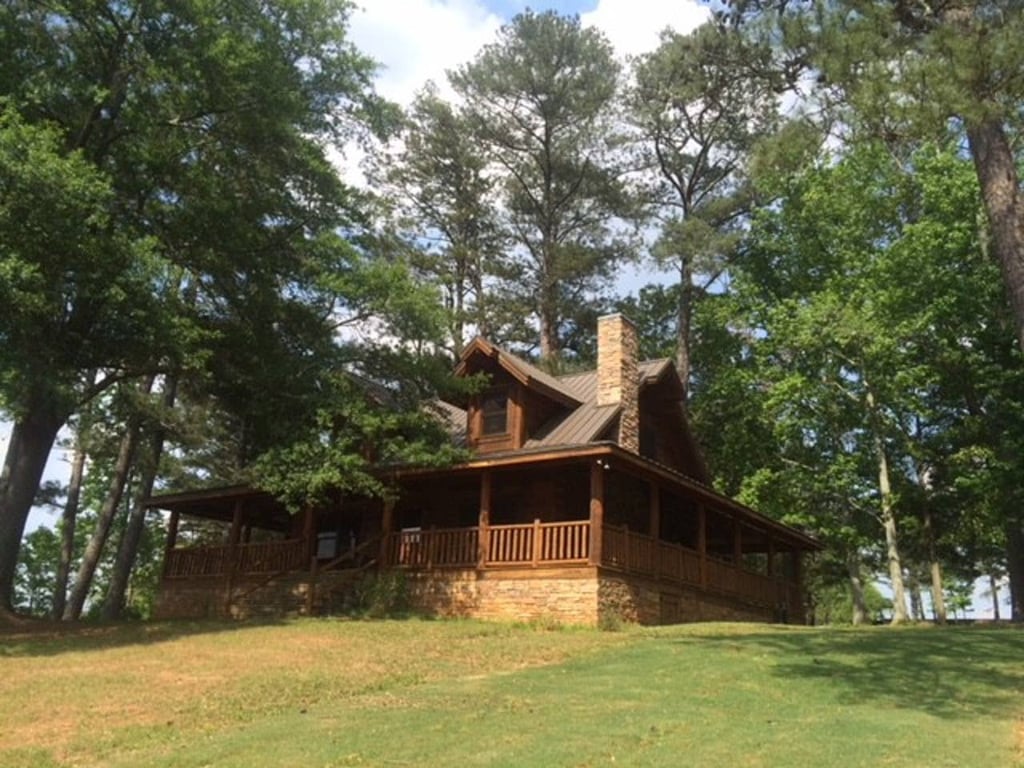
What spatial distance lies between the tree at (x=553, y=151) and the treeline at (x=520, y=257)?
0.13 meters

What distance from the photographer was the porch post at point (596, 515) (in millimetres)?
17125

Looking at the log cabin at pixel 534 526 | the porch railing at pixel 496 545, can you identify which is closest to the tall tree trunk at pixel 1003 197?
the log cabin at pixel 534 526

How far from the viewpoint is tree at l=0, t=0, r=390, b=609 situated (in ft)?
51.8

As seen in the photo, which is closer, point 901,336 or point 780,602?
point 780,602

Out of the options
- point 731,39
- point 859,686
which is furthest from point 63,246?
point 859,686

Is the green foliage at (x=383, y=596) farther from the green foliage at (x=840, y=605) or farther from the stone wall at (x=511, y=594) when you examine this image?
the green foliage at (x=840, y=605)

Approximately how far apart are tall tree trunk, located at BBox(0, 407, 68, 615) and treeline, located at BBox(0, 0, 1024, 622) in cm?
7

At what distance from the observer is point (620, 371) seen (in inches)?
843

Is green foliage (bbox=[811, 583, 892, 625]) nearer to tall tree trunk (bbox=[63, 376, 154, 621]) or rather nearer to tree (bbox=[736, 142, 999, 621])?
tree (bbox=[736, 142, 999, 621])

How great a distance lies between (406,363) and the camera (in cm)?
2066

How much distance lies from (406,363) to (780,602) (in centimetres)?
1189

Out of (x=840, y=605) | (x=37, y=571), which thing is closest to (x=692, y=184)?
(x=37, y=571)

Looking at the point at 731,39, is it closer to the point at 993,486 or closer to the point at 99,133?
the point at 99,133

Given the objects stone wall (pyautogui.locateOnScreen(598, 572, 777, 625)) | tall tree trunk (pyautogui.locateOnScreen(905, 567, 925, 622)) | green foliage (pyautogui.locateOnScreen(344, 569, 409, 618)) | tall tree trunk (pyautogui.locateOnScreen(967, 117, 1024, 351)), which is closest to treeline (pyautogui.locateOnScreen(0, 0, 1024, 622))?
tall tree trunk (pyautogui.locateOnScreen(967, 117, 1024, 351))
